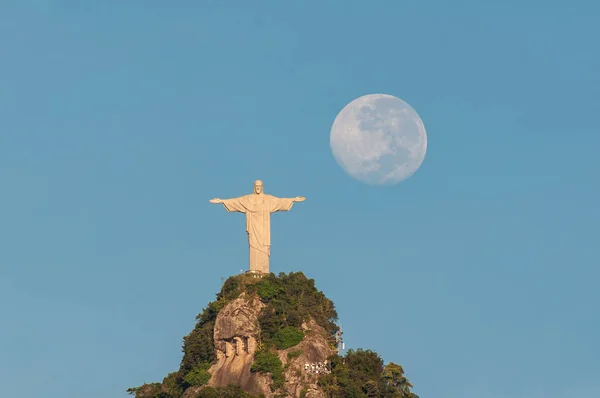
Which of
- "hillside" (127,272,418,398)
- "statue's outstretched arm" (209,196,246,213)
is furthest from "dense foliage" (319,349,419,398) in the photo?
"statue's outstretched arm" (209,196,246,213)

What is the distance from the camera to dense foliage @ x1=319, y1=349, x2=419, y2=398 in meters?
108

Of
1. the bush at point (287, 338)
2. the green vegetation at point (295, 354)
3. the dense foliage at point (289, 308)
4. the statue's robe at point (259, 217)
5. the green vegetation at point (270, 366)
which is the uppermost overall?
the statue's robe at point (259, 217)

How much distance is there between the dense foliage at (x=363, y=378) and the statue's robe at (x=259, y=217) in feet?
27.4

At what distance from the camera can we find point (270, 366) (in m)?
109

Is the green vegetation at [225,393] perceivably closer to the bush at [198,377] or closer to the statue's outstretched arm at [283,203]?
the bush at [198,377]

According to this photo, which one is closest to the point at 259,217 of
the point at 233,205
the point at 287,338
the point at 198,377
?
the point at 233,205

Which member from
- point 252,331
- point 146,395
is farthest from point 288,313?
point 146,395

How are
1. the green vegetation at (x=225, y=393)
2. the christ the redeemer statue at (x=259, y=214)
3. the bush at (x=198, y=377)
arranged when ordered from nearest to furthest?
the green vegetation at (x=225, y=393) < the bush at (x=198, y=377) < the christ the redeemer statue at (x=259, y=214)

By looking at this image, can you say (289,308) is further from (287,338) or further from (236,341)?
(236,341)

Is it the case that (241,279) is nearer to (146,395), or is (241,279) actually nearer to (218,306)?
(218,306)

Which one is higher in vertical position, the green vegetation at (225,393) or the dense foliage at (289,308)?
the dense foliage at (289,308)

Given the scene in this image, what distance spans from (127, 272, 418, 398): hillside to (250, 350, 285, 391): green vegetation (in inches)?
2.4

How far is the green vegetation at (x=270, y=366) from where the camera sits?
10850 cm

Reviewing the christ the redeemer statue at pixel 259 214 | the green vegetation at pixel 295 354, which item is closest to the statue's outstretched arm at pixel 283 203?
the christ the redeemer statue at pixel 259 214
